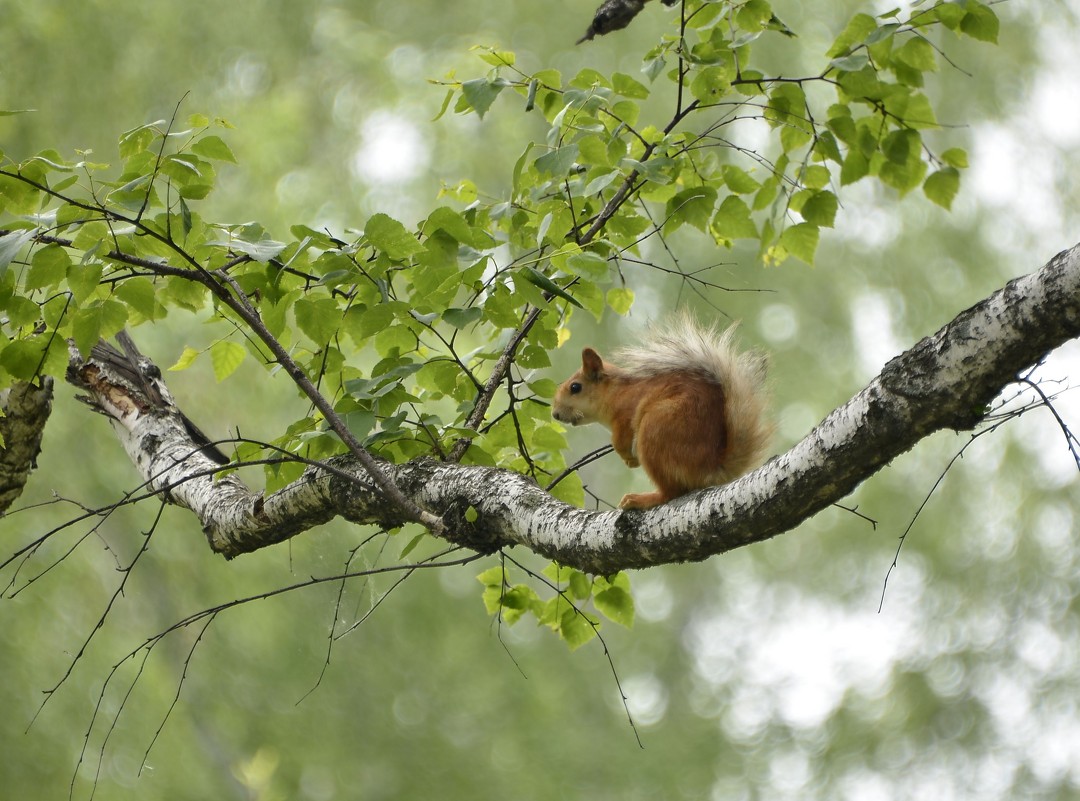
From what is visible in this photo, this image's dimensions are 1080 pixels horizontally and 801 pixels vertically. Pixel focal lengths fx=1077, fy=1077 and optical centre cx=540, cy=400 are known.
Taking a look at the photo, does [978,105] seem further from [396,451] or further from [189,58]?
[396,451]

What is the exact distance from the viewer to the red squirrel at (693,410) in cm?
191

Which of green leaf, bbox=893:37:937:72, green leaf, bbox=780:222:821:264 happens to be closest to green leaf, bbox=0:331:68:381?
green leaf, bbox=780:222:821:264

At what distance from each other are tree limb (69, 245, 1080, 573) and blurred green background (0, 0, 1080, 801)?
9.90 feet

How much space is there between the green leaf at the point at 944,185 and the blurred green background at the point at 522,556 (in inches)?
110

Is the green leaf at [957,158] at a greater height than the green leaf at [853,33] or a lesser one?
lesser

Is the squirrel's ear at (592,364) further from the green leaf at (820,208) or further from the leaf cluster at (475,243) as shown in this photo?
the green leaf at (820,208)

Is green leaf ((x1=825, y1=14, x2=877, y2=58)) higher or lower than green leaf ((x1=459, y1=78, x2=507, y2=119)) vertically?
higher

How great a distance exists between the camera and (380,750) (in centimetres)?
586

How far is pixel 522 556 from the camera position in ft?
21.4

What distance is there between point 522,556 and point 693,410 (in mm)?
4676

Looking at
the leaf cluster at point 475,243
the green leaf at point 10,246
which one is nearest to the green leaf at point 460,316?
the leaf cluster at point 475,243

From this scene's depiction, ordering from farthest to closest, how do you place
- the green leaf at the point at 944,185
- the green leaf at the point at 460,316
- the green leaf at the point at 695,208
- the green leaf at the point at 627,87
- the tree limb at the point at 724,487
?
the green leaf at the point at 944,185 < the green leaf at the point at 695,208 < the green leaf at the point at 627,87 < the green leaf at the point at 460,316 < the tree limb at the point at 724,487

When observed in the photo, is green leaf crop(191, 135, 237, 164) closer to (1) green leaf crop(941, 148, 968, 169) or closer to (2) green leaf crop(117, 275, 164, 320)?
(2) green leaf crop(117, 275, 164, 320)

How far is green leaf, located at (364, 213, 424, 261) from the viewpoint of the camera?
63.2 inches
